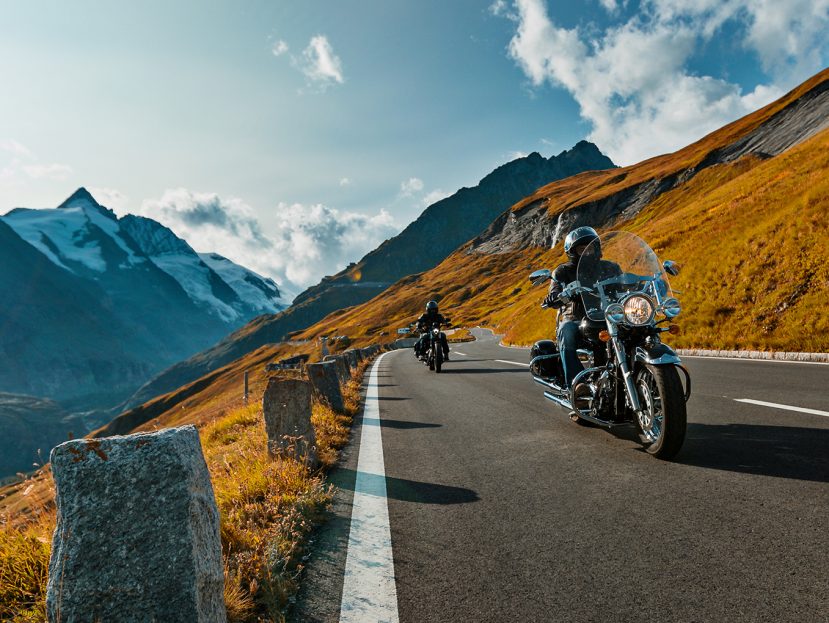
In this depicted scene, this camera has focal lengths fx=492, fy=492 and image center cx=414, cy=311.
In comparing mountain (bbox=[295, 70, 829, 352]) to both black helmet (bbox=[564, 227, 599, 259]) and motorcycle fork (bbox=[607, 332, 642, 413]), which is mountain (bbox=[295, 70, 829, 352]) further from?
motorcycle fork (bbox=[607, 332, 642, 413])

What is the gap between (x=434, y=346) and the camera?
1616 centimetres

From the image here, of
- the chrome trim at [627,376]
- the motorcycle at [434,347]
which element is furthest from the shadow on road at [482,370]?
the chrome trim at [627,376]

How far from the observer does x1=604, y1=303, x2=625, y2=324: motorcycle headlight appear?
4645 millimetres

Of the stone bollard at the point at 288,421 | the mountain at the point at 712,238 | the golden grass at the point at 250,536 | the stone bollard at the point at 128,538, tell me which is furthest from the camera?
the mountain at the point at 712,238

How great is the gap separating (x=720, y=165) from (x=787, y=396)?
99.8 m

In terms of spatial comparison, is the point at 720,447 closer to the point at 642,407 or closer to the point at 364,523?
the point at 642,407

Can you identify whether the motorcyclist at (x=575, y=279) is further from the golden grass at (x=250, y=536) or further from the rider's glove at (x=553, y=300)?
the golden grass at (x=250, y=536)

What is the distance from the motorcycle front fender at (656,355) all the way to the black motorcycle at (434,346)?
11477 mm

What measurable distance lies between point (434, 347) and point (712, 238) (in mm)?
13278

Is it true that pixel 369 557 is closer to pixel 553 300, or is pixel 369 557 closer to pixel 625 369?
pixel 625 369

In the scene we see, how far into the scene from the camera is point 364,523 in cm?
366

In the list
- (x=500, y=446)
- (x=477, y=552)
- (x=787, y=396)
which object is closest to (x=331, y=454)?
(x=500, y=446)

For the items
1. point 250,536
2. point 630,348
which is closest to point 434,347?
point 630,348

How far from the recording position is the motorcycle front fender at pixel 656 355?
13.5ft
